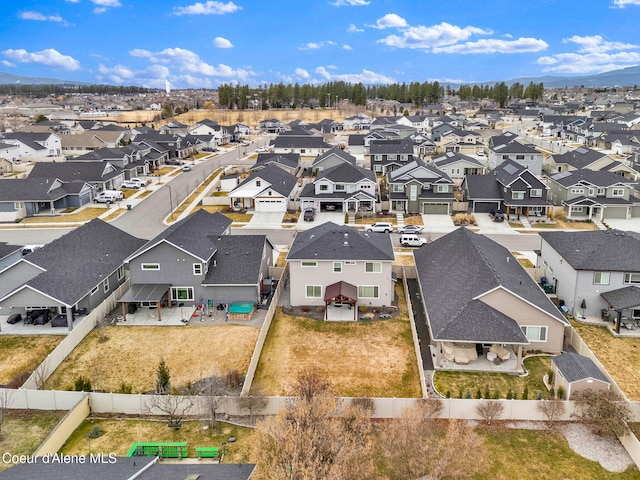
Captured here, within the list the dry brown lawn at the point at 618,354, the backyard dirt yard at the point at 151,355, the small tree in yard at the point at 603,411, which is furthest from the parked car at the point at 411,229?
the small tree in yard at the point at 603,411

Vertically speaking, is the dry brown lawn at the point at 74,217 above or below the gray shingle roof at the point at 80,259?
below

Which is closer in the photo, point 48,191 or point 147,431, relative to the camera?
point 147,431

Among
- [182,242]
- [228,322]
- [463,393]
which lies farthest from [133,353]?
[463,393]

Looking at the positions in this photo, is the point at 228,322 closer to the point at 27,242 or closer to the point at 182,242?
the point at 182,242

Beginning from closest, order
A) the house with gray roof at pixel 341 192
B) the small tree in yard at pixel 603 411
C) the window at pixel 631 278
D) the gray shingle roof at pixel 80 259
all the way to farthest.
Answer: the small tree in yard at pixel 603 411, the window at pixel 631 278, the gray shingle roof at pixel 80 259, the house with gray roof at pixel 341 192

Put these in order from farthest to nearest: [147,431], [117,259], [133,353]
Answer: [117,259] < [133,353] < [147,431]

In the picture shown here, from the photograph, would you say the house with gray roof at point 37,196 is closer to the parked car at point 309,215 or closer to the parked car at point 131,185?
the parked car at point 131,185

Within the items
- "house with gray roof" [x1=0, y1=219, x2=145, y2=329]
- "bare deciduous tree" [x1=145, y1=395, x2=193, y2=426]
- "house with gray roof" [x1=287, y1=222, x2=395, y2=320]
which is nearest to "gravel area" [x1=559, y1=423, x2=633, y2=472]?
"house with gray roof" [x1=287, y1=222, x2=395, y2=320]
